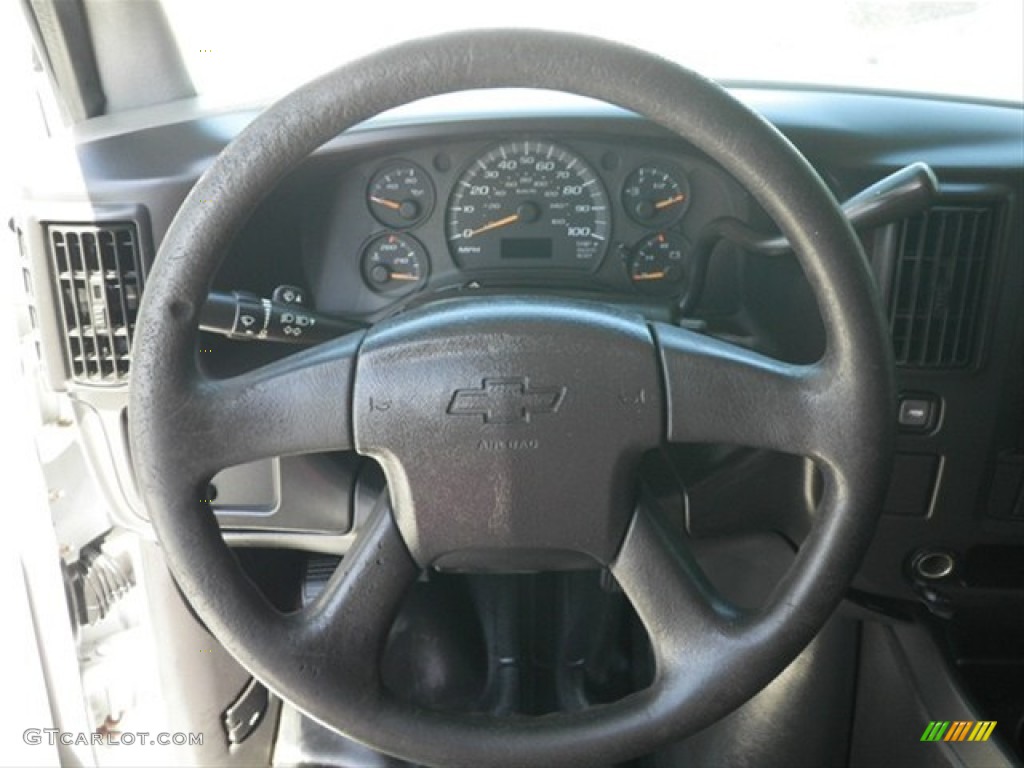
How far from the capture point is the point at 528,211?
3.82 feet

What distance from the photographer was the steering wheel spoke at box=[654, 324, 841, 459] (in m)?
0.81

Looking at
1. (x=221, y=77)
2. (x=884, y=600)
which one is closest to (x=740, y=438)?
(x=884, y=600)

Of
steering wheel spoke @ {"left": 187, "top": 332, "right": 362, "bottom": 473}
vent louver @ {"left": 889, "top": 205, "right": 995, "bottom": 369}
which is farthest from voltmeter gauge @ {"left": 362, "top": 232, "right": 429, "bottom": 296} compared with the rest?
vent louver @ {"left": 889, "top": 205, "right": 995, "bottom": 369}

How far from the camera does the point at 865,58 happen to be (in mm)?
1461

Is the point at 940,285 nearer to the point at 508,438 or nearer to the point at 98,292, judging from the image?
the point at 508,438

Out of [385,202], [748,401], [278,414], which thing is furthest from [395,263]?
[748,401]

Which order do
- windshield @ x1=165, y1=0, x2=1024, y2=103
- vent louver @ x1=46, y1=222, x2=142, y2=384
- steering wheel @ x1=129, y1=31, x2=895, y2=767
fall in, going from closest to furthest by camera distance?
steering wheel @ x1=129, y1=31, x2=895, y2=767
vent louver @ x1=46, y1=222, x2=142, y2=384
windshield @ x1=165, y1=0, x2=1024, y2=103

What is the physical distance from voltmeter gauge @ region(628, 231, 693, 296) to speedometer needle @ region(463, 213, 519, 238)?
5.6 inches

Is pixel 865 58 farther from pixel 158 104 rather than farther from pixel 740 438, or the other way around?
pixel 158 104

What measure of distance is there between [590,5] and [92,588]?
1.00m

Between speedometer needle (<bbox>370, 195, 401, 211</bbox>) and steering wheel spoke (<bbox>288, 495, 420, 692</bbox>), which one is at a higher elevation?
speedometer needle (<bbox>370, 195, 401, 211</bbox>)

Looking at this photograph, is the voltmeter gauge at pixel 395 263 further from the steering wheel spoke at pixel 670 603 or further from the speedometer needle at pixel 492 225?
the steering wheel spoke at pixel 670 603

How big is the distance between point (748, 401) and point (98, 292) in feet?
2.19

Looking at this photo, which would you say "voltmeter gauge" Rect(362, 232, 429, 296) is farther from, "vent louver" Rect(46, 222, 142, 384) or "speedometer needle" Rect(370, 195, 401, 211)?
"vent louver" Rect(46, 222, 142, 384)
